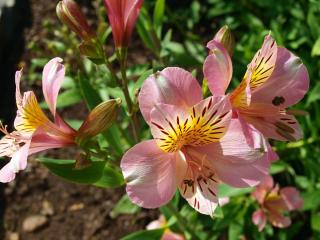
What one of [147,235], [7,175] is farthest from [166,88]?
[147,235]

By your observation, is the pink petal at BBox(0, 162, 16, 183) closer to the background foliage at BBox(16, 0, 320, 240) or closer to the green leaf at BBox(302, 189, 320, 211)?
the background foliage at BBox(16, 0, 320, 240)

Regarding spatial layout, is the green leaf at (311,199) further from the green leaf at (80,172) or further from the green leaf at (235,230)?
the green leaf at (80,172)

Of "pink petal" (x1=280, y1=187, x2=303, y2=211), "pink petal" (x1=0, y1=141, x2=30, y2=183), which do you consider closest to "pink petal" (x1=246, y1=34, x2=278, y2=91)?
"pink petal" (x1=0, y1=141, x2=30, y2=183)

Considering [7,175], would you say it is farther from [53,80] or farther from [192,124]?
[192,124]

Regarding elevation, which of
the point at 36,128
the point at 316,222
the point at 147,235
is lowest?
the point at 316,222

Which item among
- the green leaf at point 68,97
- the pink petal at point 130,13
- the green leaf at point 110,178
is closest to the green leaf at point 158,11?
the green leaf at point 68,97
